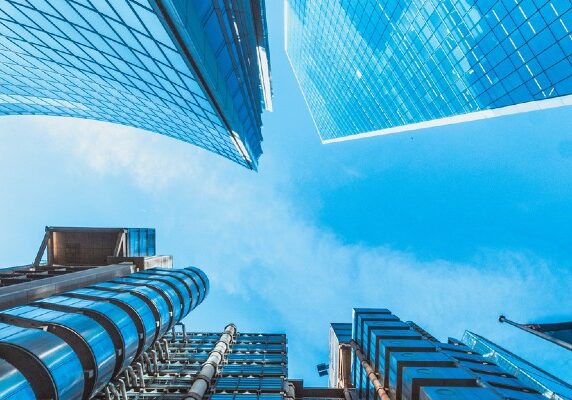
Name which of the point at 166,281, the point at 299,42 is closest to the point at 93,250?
the point at 166,281

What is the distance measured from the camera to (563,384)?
74.2 m

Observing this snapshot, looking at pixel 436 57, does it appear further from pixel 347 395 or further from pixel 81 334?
pixel 81 334

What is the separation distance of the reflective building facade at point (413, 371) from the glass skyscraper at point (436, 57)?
25.2 metres

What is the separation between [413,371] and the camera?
33.4m

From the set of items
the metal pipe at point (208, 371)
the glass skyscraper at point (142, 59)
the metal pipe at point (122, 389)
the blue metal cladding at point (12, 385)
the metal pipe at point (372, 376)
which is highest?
the glass skyscraper at point (142, 59)

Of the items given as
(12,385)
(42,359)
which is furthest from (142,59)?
(12,385)

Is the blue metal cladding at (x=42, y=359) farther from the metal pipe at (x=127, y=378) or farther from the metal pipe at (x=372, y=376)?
the metal pipe at (x=372, y=376)

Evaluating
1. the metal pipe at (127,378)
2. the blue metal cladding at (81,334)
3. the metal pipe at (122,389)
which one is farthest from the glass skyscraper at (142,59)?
the metal pipe at (127,378)

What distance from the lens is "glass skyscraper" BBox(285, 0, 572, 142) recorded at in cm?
3378

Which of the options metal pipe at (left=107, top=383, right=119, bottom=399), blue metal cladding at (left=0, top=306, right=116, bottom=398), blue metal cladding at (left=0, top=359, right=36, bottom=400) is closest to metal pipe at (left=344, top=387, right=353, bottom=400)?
metal pipe at (left=107, top=383, right=119, bottom=399)

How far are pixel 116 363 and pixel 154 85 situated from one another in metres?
23.5

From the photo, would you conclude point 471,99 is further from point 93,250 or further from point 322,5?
point 93,250

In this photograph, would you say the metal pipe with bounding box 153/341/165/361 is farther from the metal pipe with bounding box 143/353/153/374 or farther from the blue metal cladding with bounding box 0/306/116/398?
the blue metal cladding with bounding box 0/306/116/398

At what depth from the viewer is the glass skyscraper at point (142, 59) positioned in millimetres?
22019
